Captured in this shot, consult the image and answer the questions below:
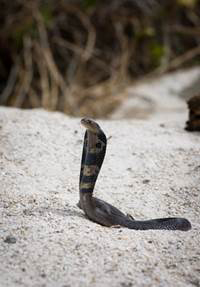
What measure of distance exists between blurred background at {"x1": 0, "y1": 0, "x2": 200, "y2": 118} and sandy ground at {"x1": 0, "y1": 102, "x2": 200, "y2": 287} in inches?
106

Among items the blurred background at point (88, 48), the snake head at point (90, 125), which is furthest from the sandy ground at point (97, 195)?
the blurred background at point (88, 48)

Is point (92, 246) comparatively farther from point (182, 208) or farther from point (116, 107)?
point (116, 107)

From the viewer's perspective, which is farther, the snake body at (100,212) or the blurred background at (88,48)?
the blurred background at (88,48)

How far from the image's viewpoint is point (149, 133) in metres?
5.38

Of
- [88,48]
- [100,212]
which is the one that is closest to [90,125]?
[100,212]

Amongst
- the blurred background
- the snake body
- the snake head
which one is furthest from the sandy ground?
the blurred background

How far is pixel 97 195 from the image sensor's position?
4.07 meters

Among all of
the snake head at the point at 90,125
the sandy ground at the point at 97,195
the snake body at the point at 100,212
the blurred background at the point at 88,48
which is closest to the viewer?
the sandy ground at the point at 97,195

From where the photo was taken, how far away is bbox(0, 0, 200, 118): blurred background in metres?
8.39

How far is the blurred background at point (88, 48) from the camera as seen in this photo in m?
8.39

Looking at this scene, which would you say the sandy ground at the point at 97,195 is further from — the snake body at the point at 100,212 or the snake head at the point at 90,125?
Answer: the snake head at the point at 90,125

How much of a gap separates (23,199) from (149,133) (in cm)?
196

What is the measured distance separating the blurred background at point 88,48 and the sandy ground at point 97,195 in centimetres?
269

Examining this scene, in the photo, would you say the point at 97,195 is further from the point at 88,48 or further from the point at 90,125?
the point at 88,48
